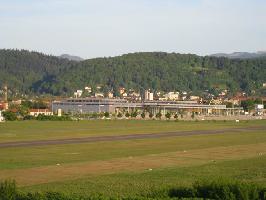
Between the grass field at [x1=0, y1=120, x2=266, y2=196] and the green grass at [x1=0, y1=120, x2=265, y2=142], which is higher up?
the green grass at [x1=0, y1=120, x2=265, y2=142]

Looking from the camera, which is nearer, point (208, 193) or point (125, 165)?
point (208, 193)

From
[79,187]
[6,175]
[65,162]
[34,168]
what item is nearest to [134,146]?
[65,162]

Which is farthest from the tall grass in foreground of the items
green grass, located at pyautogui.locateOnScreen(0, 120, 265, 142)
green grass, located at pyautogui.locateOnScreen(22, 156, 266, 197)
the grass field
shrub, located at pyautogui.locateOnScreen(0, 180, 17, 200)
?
green grass, located at pyautogui.locateOnScreen(0, 120, 265, 142)

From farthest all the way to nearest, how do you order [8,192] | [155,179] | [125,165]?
1. [125,165]
2. [155,179]
3. [8,192]

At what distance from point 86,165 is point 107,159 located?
426cm

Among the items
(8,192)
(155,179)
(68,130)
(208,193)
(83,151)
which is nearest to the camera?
(8,192)

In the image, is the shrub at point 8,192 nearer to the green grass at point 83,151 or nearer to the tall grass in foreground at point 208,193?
the tall grass in foreground at point 208,193

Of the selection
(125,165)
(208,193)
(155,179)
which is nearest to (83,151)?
(125,165)

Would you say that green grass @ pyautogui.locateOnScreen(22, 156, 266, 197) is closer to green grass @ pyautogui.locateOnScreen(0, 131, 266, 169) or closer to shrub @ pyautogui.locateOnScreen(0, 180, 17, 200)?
shrub @ pyautogui.locateOnScreen(0, 180, 17, 200)

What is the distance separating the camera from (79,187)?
27141mm

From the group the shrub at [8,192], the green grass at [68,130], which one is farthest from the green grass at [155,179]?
the green grass at [68,130]

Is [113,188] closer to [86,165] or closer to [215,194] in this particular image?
[215,194]

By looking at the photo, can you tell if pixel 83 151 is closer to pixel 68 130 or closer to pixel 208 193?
pixel 208 193

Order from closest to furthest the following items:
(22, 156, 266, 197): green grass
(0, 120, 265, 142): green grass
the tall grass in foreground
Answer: the tall grass in foreground < (22, 156, 266, 197): green grass < (0, 120, 265, 142): green grass
